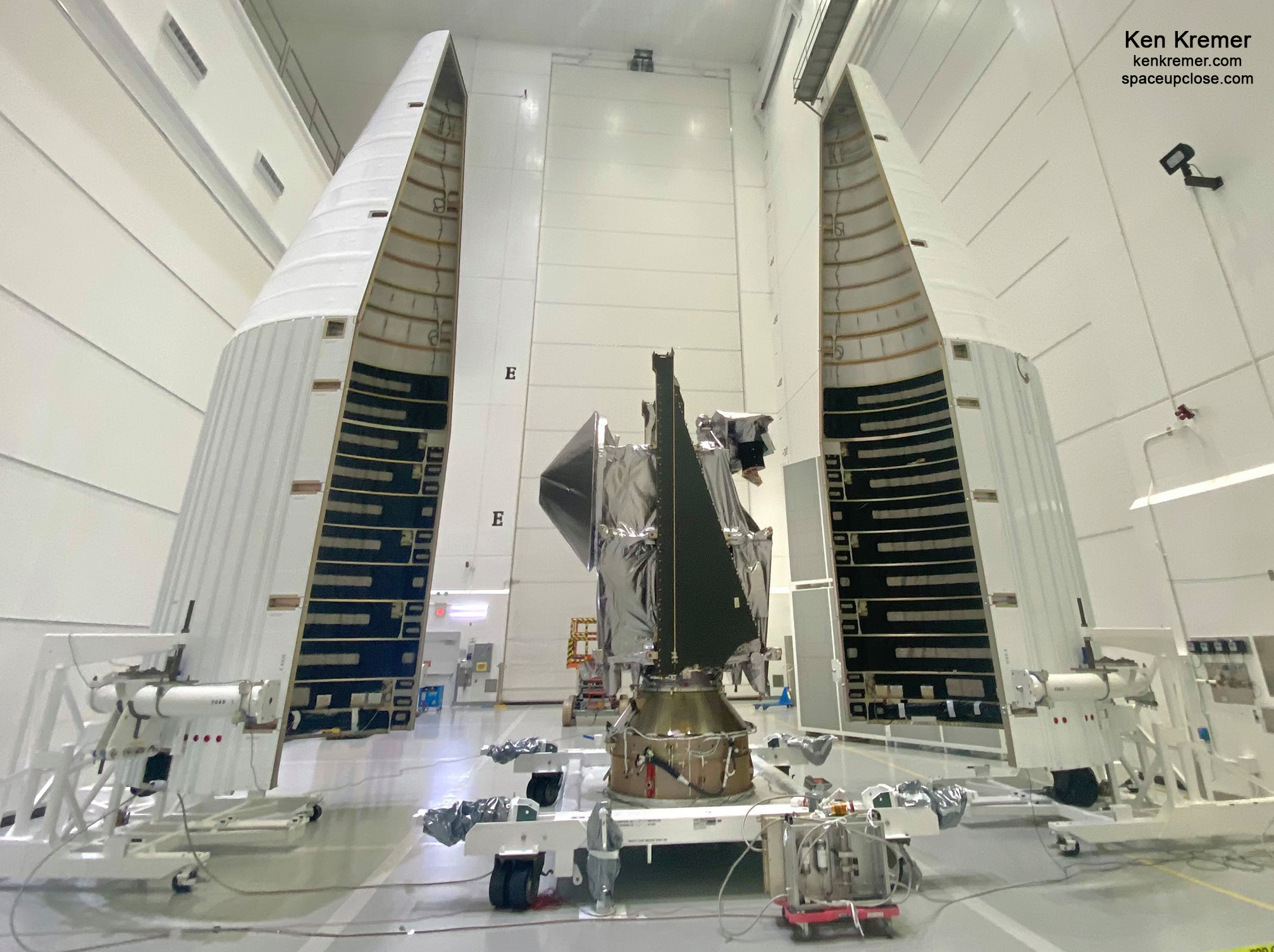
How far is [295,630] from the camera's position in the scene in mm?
3064

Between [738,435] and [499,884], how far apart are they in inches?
111

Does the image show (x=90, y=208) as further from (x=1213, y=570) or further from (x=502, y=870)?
(x=1213, y=570)

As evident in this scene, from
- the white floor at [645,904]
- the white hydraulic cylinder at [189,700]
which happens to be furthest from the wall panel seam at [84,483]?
the white floor at [645,904]

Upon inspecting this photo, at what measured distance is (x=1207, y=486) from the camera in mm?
3799

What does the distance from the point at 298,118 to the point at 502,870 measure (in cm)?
966

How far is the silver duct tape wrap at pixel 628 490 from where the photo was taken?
3.46m

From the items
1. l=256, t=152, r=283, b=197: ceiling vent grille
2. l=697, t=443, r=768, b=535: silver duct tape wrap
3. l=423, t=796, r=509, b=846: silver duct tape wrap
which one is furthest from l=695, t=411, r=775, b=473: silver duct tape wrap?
l=256, t=152, r=283, b=197: ceiling vent grille

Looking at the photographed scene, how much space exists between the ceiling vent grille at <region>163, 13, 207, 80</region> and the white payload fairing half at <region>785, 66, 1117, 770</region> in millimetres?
6547

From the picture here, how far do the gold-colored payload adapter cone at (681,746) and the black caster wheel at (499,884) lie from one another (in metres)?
0.80

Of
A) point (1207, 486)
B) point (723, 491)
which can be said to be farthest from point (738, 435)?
point (1207, 486)

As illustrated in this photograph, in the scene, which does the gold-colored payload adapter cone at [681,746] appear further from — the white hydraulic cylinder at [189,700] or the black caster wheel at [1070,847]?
the white hydraulic cylinder at [189,700]

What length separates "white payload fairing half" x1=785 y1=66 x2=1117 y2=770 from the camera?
11.3ft

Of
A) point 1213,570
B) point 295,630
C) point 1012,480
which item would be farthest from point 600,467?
point 1213,570

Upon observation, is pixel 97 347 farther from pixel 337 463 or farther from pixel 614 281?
pixel 614 281
